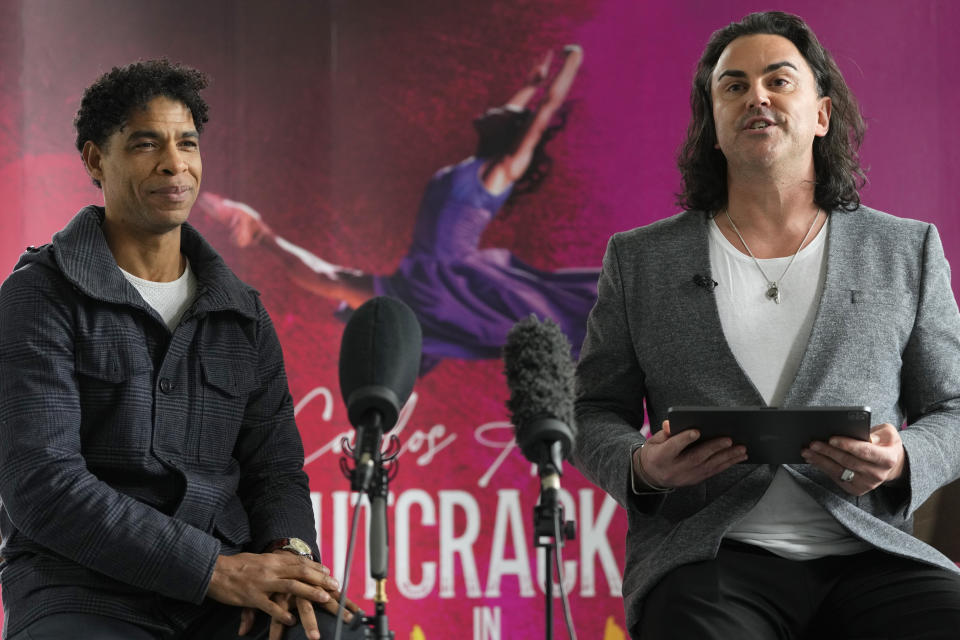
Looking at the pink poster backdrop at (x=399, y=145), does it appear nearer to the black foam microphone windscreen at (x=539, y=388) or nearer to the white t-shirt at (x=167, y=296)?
the white t-shirt at (x=167, y=296)

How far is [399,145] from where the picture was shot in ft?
12.3

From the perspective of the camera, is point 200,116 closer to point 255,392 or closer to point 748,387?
point 255,392

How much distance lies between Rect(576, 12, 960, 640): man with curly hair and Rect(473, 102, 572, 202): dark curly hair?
1178 mm

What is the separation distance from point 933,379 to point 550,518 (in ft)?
3.85

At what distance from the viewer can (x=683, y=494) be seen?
2.21 m

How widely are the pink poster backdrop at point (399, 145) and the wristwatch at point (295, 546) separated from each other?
1478 mm

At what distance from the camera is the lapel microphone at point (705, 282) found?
2.30 m

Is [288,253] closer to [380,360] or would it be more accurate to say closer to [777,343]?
[777,343]

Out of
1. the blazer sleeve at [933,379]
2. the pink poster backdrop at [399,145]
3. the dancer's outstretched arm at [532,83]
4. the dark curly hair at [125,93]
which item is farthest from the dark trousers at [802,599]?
the dancer's outstretched arm at [532,83]

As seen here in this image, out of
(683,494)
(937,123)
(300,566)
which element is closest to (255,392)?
(300,566)

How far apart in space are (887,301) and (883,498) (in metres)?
0.42

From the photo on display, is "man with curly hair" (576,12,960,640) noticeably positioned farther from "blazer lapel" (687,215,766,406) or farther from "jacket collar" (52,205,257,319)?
"jacket collar" (52,205,257,319)

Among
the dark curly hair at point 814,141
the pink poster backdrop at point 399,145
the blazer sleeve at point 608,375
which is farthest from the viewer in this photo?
the pink poster backdrop at point 399,145

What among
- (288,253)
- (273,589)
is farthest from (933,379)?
(288,253)
